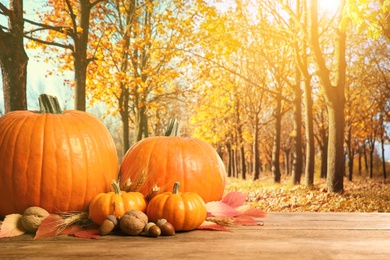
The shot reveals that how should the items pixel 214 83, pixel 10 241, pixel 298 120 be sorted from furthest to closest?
pixel 214 83, pixel 298 120, pixel 10 241

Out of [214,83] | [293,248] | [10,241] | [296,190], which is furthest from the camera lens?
[214,83]

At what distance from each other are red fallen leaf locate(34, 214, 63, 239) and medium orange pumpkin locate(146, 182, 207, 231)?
0.47 meters

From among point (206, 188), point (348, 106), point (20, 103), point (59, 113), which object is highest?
point (348, 106)

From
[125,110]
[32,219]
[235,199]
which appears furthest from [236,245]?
[125,110]

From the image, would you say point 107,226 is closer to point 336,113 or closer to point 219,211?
point 219,211

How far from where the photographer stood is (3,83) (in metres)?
6.04

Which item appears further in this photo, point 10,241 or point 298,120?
point 298,120

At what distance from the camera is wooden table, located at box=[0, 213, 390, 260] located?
5.41 ft

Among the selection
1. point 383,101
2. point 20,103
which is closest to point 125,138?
point 20,103

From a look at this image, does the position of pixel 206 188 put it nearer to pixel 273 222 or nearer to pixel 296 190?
pixel 273 222

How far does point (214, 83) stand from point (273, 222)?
56.9ft

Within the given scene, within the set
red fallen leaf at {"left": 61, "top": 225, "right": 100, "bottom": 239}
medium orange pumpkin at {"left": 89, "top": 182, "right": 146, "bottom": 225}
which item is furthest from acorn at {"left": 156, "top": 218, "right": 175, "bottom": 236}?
red fallen leaf at {"left": 61, "top": 225, "right": 100, "bottom": 239}

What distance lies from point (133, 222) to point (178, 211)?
240mm

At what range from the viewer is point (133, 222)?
1996mm
